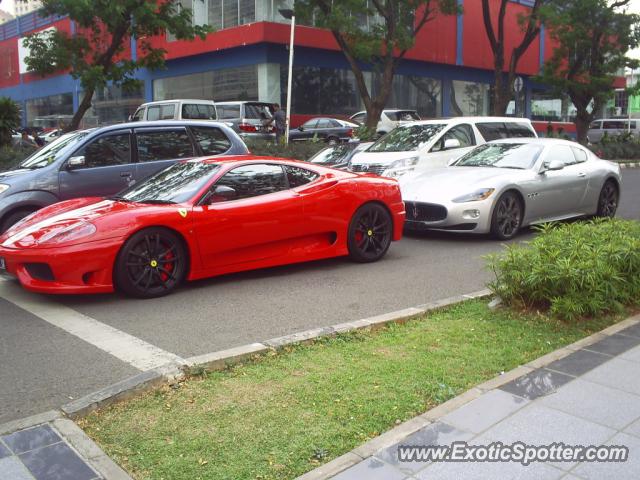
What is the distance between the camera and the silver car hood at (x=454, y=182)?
952cm

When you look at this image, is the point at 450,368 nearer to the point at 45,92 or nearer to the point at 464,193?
the point at 464,193

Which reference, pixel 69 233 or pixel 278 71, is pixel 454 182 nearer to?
pixel 69 233

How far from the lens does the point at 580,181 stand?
10609 millimetres

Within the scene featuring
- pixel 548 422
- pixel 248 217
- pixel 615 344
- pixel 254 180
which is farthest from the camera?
pixel 254 180

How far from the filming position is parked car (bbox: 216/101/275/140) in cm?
2116

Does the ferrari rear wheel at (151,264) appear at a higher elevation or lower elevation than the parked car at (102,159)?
lower

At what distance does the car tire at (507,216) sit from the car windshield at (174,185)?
13.9 feet

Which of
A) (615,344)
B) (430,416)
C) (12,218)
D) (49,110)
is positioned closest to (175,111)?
(12,218)

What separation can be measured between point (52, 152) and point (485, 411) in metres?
7.49

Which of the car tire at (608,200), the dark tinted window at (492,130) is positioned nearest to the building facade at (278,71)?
the dark tinted window at (492,130)

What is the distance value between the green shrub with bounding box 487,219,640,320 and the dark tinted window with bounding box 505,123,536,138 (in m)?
7.73

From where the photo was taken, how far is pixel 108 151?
927 cm

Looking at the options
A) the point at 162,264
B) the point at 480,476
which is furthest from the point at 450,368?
the point at 162,264

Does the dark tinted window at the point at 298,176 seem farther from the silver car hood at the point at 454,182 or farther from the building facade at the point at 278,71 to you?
the building facade at the point at 278,71
